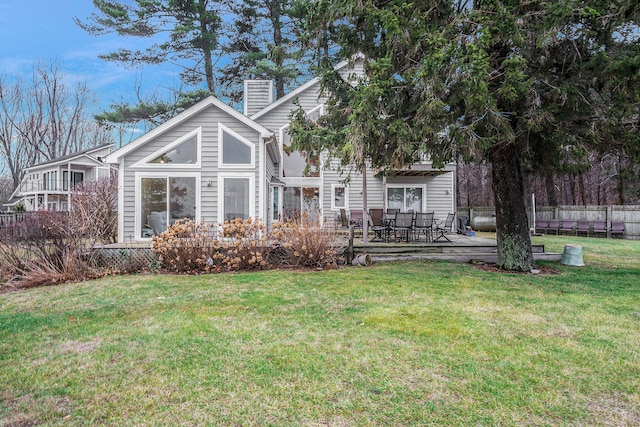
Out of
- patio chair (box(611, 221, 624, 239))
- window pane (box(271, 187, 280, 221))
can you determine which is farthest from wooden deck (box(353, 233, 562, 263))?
patio chair (box(611, 221, 624, 239))

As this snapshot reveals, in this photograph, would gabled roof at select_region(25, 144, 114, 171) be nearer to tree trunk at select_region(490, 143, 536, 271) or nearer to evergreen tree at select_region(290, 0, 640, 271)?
evergreen tree at select_region(290, 0, 640, 271)

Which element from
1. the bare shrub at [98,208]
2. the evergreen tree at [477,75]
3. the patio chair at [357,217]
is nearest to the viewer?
the evergreen tree at [477,75]

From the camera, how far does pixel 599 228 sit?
56.2 ft

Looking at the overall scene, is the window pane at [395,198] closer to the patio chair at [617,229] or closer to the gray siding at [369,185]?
the gray siding at [369,185]

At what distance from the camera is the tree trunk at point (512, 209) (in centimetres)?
766

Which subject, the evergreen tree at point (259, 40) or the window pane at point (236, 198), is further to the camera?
the evergreen tree at point (259, 40)

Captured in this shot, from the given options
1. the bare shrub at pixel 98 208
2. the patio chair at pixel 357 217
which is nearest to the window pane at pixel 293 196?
the patio chair at pixel 357 217

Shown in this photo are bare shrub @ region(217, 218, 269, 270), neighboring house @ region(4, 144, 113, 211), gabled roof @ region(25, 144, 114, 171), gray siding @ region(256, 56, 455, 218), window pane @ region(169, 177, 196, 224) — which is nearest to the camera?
bare shrub @ region(217, 218, 269, 270)

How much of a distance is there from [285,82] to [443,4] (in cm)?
1511

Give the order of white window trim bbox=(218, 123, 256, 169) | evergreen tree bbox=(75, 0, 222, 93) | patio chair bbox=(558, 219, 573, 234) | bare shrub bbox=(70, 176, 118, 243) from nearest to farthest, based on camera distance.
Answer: bare shrub bbox=(70, 176, 118, 243), white window trim bbox=(218, 123, 256, 169), patio chair bbox=(558, 219, 573, 234), evergreen tree bbox=(75, 0, 222, 93)

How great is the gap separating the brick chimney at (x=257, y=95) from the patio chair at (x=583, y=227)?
1660 centimetres

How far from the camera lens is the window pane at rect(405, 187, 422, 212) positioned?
50.4 feet

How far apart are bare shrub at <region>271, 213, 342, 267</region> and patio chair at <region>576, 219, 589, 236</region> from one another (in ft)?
52.8

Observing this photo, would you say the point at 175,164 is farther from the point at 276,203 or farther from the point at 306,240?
the point at 276,203
